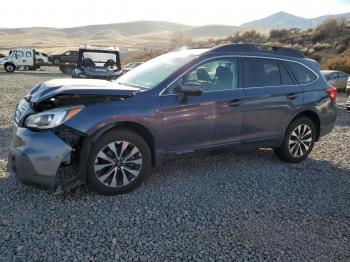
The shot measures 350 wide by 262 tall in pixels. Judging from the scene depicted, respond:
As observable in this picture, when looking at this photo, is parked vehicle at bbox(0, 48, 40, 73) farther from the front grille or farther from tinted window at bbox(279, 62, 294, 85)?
tinted window at bbox(279, 62, 294, 85)

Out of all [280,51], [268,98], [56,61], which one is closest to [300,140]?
[268,98]

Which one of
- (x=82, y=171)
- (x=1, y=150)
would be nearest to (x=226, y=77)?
(x=82, y=171)

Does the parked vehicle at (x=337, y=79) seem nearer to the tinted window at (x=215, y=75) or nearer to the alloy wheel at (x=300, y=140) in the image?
the alloy wheel at (x=300, y=140)

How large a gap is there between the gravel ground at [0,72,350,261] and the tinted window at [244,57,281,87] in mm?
1285

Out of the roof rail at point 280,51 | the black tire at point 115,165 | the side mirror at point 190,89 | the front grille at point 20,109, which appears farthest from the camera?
the roof rail at point 280,51

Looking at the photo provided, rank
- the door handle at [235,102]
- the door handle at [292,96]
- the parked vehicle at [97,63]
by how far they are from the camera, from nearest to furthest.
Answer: the door handle at [235,102] < the door handle at [292,96] < the parked vehicle at [97,63]

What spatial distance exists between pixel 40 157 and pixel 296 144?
3926mm

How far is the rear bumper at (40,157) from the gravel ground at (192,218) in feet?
1.03

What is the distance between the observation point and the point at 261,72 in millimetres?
5797

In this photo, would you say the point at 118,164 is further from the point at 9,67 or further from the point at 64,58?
the point at 64,58

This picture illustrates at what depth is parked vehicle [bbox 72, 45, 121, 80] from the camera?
12.1 metres

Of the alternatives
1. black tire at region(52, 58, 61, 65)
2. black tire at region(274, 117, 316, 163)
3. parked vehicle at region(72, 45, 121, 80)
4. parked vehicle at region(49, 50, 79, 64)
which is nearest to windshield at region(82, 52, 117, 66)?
parked vehicle at region(72, 45, 121, 80)

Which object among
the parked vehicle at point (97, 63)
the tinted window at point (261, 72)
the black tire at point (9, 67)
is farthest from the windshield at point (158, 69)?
the black tire at point (9, 67)

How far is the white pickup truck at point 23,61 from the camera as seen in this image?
34.0 metres
